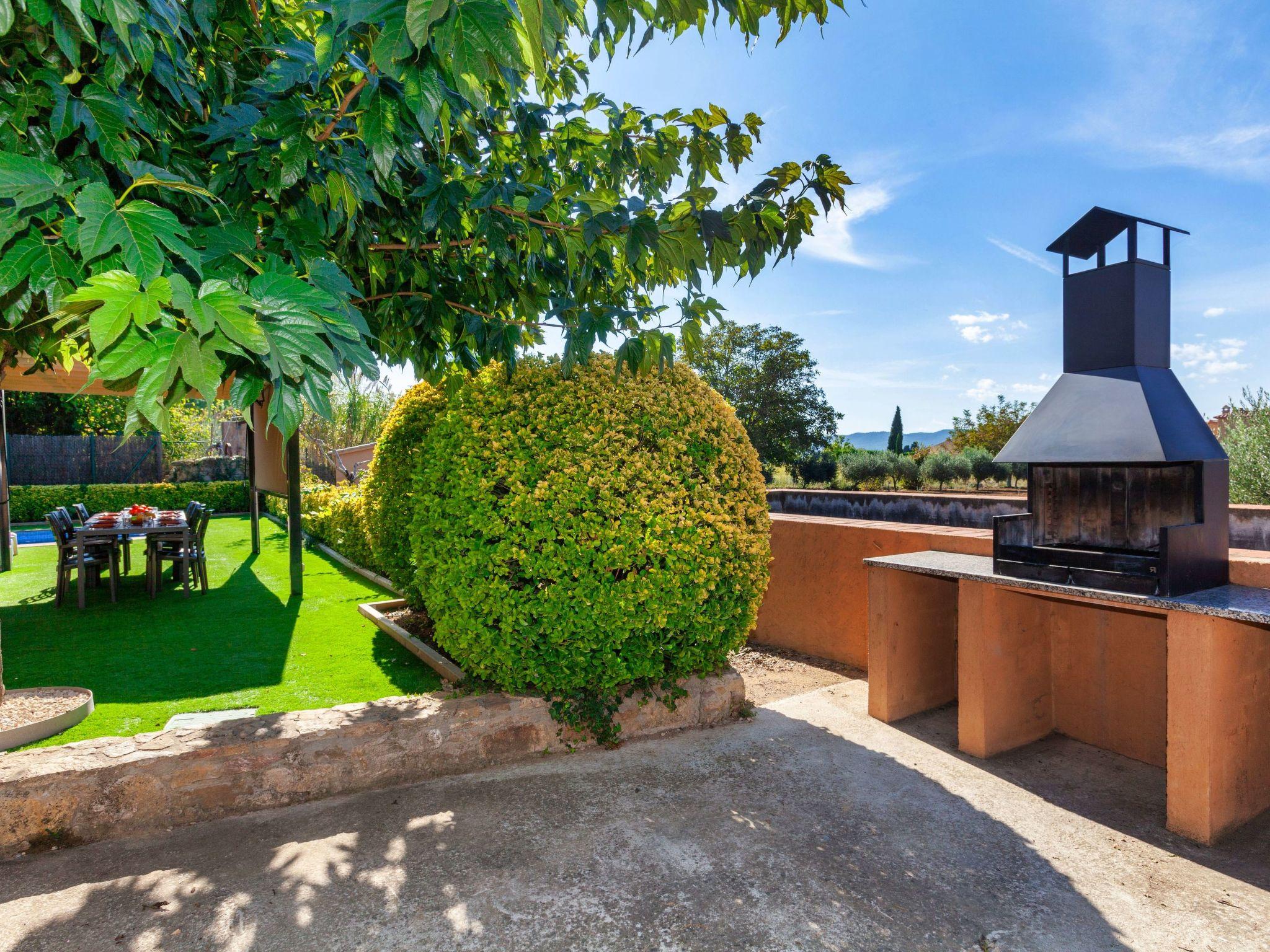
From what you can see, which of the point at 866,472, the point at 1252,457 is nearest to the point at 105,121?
the point at 1252,457

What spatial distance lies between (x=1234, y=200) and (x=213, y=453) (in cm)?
3304

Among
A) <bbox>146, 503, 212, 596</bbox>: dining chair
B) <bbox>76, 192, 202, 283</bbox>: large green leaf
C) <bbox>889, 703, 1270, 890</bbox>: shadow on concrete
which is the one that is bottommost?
<bbox>889, 703, 1270, 890</bbox>: shadow on concrete

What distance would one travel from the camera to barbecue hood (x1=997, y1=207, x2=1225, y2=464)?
11.5ft

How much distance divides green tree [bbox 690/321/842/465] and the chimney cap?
26.9 metres

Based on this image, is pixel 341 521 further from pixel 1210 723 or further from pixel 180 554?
pixel 1210 723

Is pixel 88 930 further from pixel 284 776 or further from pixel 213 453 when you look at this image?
pixel 213 453

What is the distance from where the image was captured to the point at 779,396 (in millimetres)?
31391

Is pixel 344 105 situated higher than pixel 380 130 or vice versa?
pixel 344 105

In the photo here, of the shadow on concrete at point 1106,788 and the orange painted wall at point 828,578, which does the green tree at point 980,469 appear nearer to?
the orange painted wall at point 828,578

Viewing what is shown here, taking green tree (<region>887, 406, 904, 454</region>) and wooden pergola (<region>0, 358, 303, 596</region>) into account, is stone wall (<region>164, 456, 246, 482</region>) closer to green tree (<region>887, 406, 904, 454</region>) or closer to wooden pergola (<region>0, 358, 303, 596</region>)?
wooden pergola (<region>0, 358, 303, 596</region>)

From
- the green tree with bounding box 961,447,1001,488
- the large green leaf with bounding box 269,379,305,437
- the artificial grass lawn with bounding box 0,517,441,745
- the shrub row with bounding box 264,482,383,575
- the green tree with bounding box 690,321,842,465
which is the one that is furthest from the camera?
the green tree with bounding box 690,321,842,465

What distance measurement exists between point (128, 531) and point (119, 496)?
13775 millimetres

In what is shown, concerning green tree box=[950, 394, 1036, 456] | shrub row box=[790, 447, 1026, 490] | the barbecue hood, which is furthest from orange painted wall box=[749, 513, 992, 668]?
green tree box=[950, 394, 1036, 456]

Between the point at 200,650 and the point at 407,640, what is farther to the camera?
the point at 407,640
